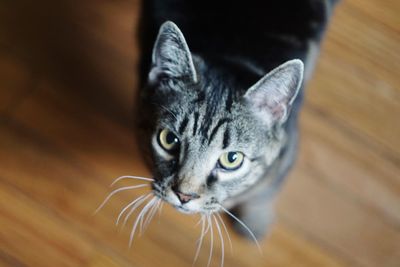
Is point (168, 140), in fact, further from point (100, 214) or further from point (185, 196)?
point (100, 214)

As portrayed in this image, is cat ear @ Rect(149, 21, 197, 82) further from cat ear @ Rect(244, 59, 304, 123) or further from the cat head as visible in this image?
cat ear @ Rect(244, 59, 304, 123)

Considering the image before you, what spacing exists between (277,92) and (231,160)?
0.54 ft

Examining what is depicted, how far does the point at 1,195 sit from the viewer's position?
1511mm

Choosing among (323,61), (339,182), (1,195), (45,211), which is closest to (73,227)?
(45,211)

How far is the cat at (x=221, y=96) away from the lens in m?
1.11

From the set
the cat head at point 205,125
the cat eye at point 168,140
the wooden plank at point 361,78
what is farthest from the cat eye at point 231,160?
the wooden plank at point 361,78

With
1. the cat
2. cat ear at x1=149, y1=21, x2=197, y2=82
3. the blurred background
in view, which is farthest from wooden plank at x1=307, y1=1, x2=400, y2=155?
cat ear at x1=149, y1=21, x2=197, y2=82

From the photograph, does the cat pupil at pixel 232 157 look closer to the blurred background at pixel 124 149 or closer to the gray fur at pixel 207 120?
the gray fur at pixel 207 120

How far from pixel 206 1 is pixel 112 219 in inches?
24.8

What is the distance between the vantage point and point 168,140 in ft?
3.80

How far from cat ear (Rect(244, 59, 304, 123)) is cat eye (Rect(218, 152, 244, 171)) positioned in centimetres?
9

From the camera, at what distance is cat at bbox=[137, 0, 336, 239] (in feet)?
3.64

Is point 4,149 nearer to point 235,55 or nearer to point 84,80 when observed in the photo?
point 84,80

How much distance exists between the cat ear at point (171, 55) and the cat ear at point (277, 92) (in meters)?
0.13
